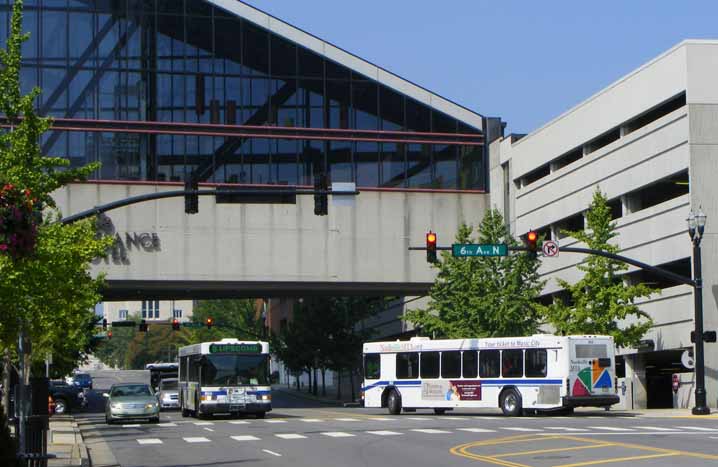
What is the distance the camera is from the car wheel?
60072mm

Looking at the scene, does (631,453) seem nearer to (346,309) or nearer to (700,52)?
(700,52)

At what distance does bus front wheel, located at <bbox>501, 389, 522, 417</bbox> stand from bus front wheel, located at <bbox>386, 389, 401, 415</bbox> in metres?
6.05

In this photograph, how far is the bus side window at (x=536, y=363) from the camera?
143ft

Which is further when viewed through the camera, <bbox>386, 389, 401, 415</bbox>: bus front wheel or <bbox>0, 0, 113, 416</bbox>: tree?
<bbox>386, 389, 401, 415</bbox>: bus front wheel

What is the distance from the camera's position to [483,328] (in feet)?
196

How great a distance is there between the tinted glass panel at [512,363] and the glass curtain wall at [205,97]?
2032cm

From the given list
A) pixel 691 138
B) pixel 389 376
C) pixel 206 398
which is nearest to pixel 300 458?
pixel 206 398

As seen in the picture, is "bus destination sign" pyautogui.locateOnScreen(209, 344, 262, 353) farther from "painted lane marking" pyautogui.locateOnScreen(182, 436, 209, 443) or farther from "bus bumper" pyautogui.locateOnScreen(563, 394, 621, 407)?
"painted lane marking" pyautogui.locateOnScreen(182, 436, 209, 443)

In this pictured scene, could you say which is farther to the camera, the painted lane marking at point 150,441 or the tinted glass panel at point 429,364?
the tinted glass panel at point 429,364

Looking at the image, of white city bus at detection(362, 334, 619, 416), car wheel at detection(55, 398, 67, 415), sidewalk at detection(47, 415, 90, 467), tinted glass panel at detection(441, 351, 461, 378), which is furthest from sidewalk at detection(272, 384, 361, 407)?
sidewalk at detection(47, 415, 90, 467)

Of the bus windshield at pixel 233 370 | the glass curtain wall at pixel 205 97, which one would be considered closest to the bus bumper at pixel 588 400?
the bus windshield at pixel 233 370

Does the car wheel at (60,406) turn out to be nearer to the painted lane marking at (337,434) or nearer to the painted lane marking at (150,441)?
the painted lane marking at (150,441)

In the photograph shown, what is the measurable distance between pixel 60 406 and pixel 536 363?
87.6 ft

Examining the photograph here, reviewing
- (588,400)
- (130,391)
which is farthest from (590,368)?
(130,391)
